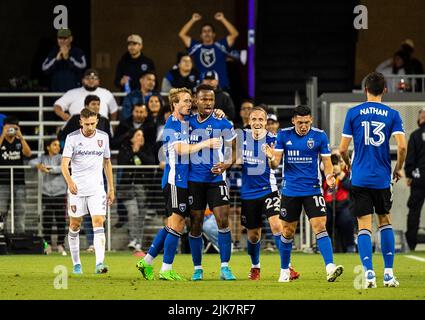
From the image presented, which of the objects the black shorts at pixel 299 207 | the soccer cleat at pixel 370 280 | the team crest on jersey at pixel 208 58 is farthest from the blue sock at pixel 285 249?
the team crest on jersey at pixel 208 58

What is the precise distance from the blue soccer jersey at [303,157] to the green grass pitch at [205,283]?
1062 millimetres

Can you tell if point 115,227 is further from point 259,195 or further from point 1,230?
point 259,195

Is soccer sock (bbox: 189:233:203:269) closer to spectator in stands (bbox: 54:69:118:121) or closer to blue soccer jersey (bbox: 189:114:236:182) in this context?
blue soccer jersey (bbox: 189:114:236:182)

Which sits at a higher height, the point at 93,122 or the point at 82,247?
the point at 93,122

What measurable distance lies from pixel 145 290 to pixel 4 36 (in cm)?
1737

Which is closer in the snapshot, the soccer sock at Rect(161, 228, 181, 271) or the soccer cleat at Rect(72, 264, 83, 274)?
the soccer sock at Rect(161, 228, 181, 271)

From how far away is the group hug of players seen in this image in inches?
524

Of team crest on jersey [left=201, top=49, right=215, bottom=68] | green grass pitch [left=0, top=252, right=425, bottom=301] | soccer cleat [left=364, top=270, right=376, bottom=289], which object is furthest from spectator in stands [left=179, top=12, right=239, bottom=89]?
soccer cleat [left=364, top=270, right=376, bottom=289]

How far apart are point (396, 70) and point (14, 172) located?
790 centimetres

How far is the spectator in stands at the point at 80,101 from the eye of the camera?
22469 millimetres

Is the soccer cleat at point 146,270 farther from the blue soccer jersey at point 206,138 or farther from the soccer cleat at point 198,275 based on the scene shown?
the blue soccer jersey at point 206,138

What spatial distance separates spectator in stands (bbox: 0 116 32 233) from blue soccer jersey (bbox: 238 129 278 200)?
7.63 metres

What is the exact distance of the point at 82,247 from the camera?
22.3 meters
